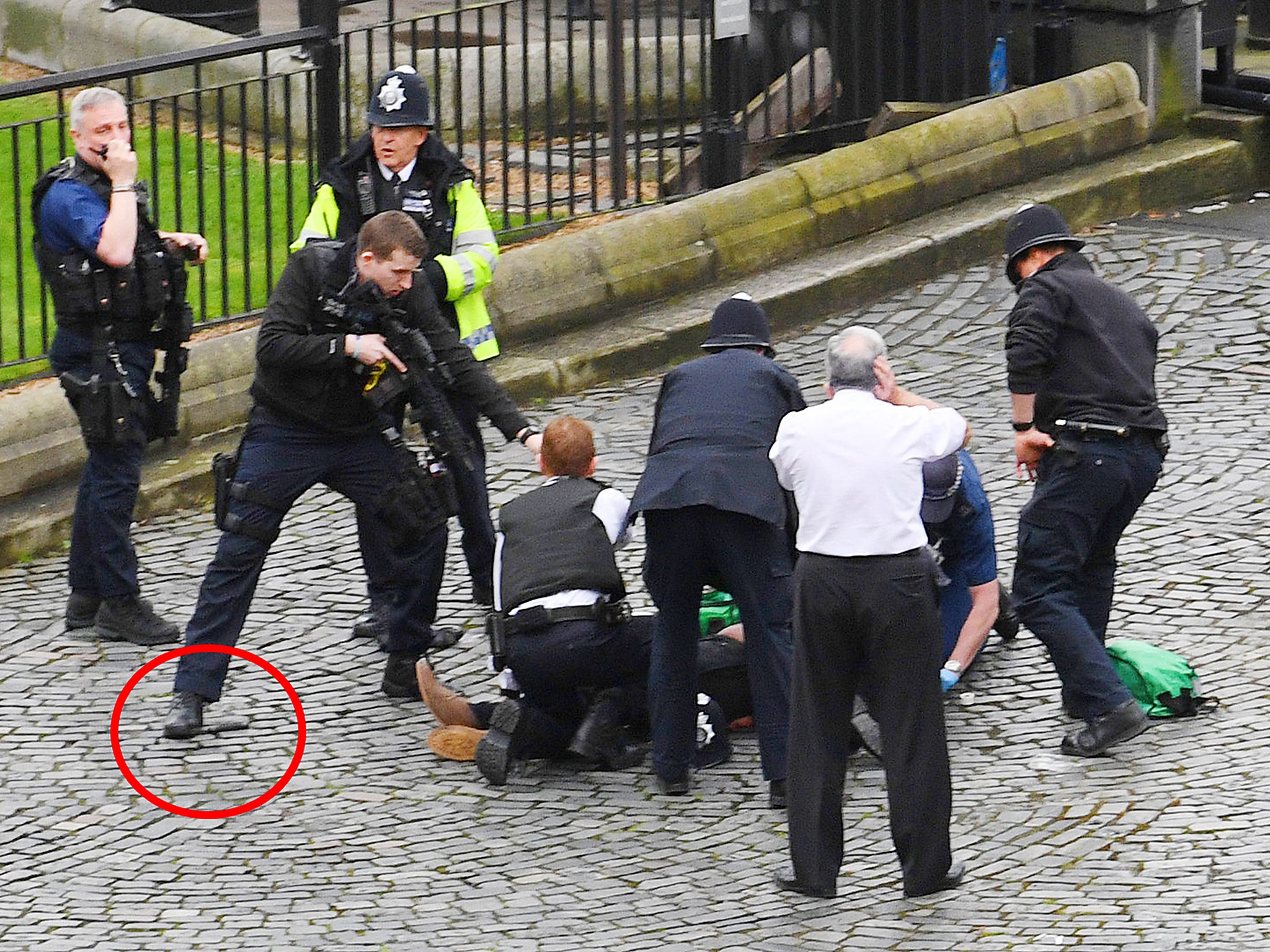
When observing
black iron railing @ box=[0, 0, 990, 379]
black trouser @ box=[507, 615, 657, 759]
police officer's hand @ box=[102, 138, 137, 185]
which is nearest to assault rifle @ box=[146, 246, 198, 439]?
police officer's hand @ box=[102, 138, 137, 185]

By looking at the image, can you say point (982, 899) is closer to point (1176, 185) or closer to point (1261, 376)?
point (1261, 376)

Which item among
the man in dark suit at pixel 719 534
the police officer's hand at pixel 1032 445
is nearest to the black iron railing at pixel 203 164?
the man in dark suit at pixel 719 534

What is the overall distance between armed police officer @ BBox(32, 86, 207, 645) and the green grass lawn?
161cm

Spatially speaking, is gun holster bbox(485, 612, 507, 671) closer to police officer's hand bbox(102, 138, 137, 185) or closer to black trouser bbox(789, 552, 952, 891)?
black trouser bbox(789, 552, 952, 891)

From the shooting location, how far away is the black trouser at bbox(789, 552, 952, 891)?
6.52 m

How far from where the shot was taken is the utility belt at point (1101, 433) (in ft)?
24.5

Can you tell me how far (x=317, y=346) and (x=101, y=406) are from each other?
1.13 meters

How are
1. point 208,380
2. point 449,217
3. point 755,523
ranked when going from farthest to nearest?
point 208,380 → point 449,217 → point 755,523

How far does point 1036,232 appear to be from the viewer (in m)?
7.60

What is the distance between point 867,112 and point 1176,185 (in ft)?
6.26

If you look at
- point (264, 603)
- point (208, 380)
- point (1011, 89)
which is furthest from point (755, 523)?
point (1011, 89)

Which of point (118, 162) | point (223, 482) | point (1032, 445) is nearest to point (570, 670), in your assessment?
point (223, 482)

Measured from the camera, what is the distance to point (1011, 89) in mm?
14062

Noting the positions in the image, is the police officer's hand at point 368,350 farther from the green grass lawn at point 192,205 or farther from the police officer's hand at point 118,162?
the green grass lawn at point 192,205
